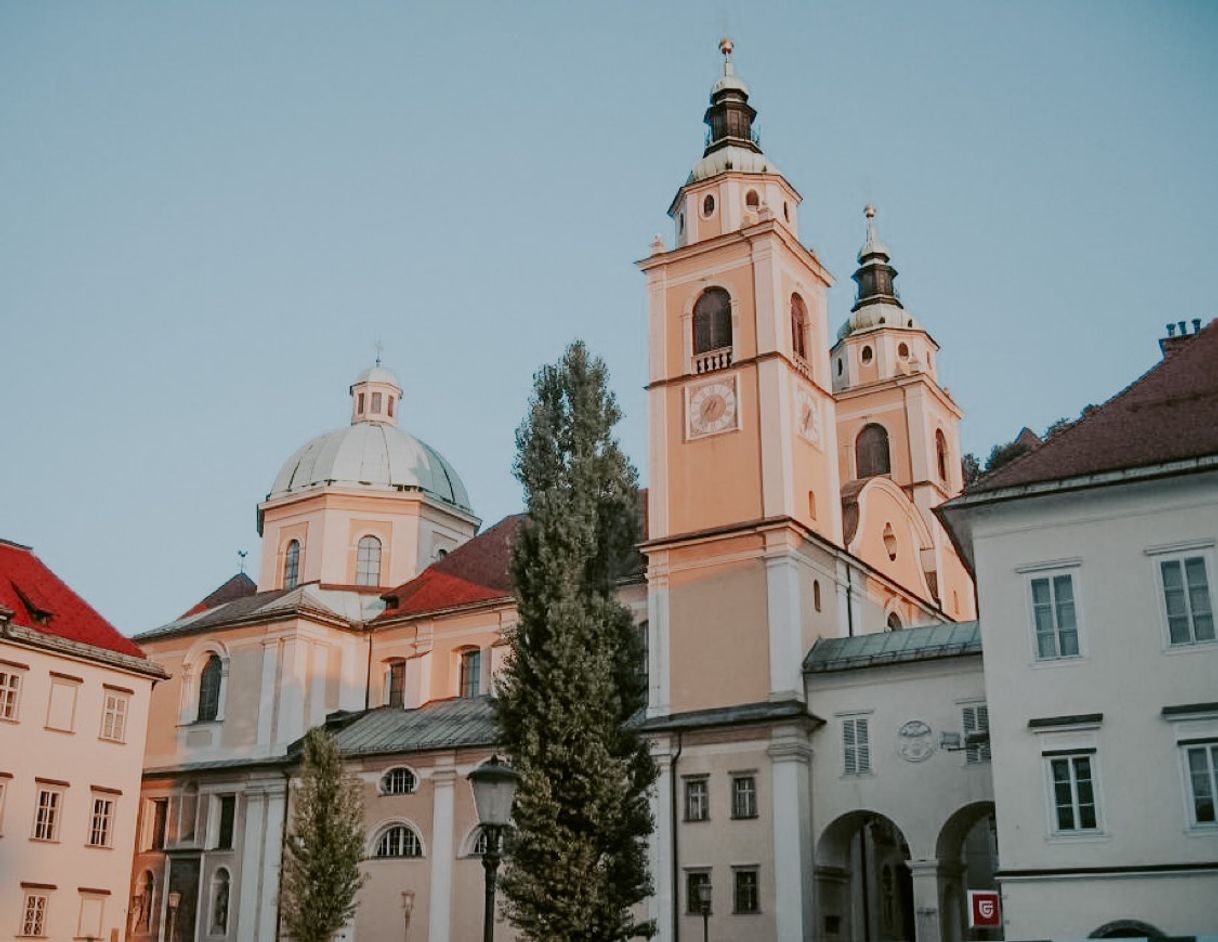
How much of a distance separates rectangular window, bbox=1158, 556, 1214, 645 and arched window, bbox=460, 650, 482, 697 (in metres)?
23.3

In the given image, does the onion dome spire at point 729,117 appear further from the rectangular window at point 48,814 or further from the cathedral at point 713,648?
the rectangular window at point 48,814

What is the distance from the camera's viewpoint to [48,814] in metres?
34.0

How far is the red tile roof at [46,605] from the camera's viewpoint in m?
35.4

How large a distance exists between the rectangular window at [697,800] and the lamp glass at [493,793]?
17.0 m

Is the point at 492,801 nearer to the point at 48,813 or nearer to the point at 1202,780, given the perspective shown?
the point at 1202,780

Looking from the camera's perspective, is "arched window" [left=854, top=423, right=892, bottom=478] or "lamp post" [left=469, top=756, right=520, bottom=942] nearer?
"lamp post" [left=469, top=756, right=520, bottom=942]

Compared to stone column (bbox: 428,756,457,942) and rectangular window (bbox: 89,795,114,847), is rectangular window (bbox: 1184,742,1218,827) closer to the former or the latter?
stone column (bbox: 428,756,457,942)

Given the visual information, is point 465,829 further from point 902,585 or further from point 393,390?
point 393,390

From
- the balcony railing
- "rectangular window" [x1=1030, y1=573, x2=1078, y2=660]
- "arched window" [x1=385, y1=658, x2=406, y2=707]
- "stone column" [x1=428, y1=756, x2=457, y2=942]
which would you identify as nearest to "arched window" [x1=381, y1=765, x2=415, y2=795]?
"stone column" [x1=428, y1=756, x2=457, y2=942]

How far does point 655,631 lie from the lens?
33281mm

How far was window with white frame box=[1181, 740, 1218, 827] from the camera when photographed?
68.7 ft

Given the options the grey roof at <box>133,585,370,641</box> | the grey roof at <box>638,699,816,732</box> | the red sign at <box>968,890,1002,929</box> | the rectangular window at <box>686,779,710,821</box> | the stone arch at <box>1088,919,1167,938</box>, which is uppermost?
the grey roof at <box>133,585,370,641</box>

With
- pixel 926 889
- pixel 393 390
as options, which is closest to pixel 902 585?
pixel 926 889

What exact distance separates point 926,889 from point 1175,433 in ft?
35.6
